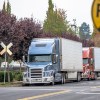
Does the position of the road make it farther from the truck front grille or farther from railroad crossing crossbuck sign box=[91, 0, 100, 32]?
railroad crossing crossbuck sign box=[91, 0, 100, 32]

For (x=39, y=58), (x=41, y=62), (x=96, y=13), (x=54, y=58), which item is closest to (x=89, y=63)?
(x=54, y=58)

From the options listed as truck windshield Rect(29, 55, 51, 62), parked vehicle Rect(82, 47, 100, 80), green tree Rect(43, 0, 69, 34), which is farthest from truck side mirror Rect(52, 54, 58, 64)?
green tree Rect(43, 0, 69, 34)

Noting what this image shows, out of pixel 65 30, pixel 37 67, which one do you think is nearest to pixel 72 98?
pixel 37 67

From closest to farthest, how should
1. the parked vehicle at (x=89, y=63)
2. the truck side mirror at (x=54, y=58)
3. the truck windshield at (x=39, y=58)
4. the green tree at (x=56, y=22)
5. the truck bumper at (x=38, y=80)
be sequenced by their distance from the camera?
1. the truck bumper at (x=38, y=80)
2. the truck windshield at (x=39, y=58)
3. the truck side mirror at (x=54, y=58)
4. the parked vehicle at (x=89, y=63)
5. the green tree at (x=56, y=22)

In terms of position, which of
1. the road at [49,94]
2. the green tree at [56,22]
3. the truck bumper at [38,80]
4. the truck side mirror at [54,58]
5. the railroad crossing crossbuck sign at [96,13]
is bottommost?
the road at [49,94]

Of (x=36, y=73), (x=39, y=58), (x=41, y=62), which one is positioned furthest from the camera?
(x=39, y=58)

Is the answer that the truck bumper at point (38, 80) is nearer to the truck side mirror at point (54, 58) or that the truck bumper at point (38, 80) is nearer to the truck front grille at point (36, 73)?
the truck front grille at point (36, 73)

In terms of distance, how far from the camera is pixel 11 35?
1766 inches

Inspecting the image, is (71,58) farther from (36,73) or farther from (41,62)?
(36,73)

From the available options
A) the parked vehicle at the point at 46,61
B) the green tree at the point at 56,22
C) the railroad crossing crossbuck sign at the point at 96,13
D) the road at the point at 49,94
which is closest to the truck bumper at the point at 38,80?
the parked vehicle at the point at 46,61

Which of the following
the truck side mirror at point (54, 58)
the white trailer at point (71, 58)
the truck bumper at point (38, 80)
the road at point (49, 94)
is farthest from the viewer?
the white trailer at point (71, 58)

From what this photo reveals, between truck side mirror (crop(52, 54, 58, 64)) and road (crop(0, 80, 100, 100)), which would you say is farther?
truck side mirror (crop(52, 54, 58, 64))

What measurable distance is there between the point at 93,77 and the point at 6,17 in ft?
37.3

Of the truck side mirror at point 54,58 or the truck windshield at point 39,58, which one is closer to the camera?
the truck windshield at point 39,58
